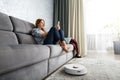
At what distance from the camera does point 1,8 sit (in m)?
1.80

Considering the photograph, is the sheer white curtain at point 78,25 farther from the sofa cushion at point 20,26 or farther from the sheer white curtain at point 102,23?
the sofa cushion at point 20,26

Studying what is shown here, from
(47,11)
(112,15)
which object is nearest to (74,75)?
(47,11)

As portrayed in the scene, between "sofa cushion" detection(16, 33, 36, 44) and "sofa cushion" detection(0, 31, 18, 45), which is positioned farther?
"sofa cushion" detection(16, 33, 36, 44)

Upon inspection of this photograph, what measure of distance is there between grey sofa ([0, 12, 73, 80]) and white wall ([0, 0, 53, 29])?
28cm

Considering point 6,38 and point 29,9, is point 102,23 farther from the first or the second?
point 6,38

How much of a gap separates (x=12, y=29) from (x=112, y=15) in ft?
12.2

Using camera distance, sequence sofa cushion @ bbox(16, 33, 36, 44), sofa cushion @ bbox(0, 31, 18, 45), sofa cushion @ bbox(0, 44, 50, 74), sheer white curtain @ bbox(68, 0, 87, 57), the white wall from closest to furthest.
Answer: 1. sofa cushion @ bbox(0, 44, 50, 74)
2. sofa cushion @ bbox(0, 31, 18, 45)
3. sofa cushion @ bbox(16, 33, 36, 44)
4. the white wall
5. sheer white curtain @ bbox(68, 0, 87, 57)

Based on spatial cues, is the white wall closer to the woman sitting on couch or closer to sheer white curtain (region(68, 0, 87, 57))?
the woman sitting on couch

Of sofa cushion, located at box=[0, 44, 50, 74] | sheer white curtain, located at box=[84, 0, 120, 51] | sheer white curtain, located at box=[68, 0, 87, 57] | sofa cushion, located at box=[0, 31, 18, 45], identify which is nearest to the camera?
sofa cushion, located at box=[0, 44, 50, 74]

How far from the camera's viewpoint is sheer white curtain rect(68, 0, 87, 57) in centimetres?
385

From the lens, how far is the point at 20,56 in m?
0.85

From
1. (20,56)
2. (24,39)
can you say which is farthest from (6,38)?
(20,56)

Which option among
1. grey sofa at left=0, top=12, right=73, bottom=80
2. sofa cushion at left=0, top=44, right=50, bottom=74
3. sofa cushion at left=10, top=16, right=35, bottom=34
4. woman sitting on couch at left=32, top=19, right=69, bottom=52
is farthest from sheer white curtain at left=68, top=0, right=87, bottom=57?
sofa cushion at left=0, top=44, right=50, bottom=74

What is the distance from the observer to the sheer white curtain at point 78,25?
3.85 metres
